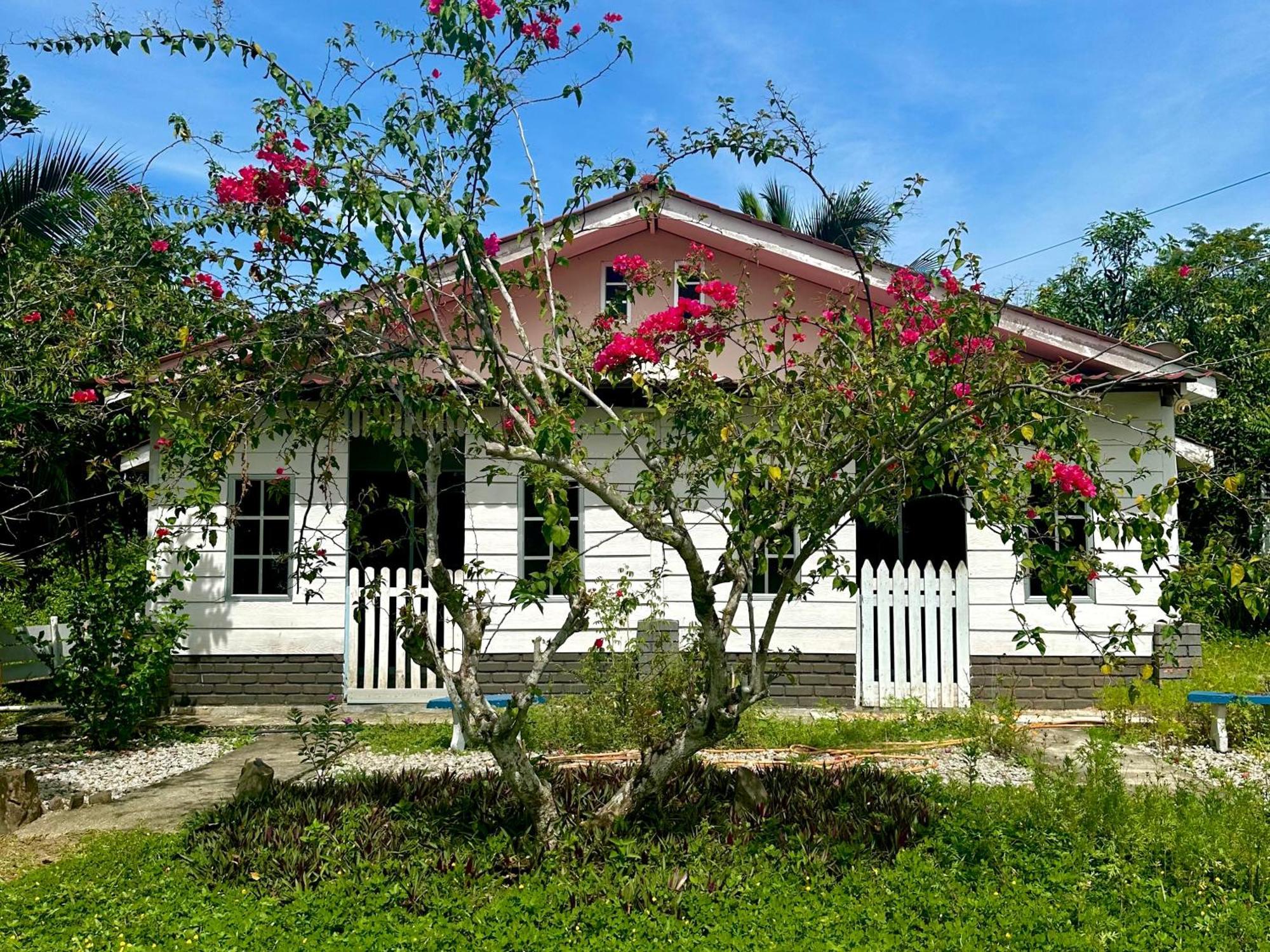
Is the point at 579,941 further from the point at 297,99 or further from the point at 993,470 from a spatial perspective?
the point at 297,99

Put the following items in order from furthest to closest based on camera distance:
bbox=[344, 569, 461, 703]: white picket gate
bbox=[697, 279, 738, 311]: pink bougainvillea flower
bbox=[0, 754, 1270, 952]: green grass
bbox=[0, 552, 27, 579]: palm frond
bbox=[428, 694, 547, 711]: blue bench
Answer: bbox=[344, 569, 461, 703]: white picket gate → bbox=[428, 694, 547, 711]: blue bench → bbox=[0, 552, 27, 579]: palm frond → bbox=[697, 279, 738, 311]: pink bougainvillea flower → bbox=[0, 754, 1270, 952]: green grass

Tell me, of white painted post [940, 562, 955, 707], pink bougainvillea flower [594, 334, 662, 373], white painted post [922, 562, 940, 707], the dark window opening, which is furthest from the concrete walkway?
white painted post [940, 562, 955, 707]

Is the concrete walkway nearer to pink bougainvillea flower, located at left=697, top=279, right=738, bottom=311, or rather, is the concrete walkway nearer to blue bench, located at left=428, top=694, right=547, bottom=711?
blue bench, located at left=428, top=694, right=547, bottom=711

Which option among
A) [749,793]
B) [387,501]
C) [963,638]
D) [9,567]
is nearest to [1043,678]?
[963,638]

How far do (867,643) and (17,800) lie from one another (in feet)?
23.4

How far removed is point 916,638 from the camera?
9852mm

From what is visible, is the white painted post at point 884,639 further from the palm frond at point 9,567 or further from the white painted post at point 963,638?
the palm frond at point 9,567

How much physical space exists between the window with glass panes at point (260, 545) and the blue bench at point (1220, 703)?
27.8ft

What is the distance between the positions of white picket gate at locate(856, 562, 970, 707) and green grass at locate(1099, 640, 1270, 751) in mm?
1376

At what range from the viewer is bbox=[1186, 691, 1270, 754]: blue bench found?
7840 millimetres

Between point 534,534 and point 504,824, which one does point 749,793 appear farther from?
point 534,534

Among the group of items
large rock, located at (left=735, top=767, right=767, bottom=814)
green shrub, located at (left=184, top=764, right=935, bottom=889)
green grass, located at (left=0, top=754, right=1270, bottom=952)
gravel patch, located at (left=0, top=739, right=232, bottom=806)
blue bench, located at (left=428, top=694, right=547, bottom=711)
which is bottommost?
gravel patch, located at (left=0, top=739, right=232, bottom=806)

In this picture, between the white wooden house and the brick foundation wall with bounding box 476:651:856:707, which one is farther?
the brick foundation wall with bounding box 476:651:856:707

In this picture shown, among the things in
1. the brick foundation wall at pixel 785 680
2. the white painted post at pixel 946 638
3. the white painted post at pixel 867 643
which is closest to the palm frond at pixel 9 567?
the brick foundation wall at pixel 785 680
